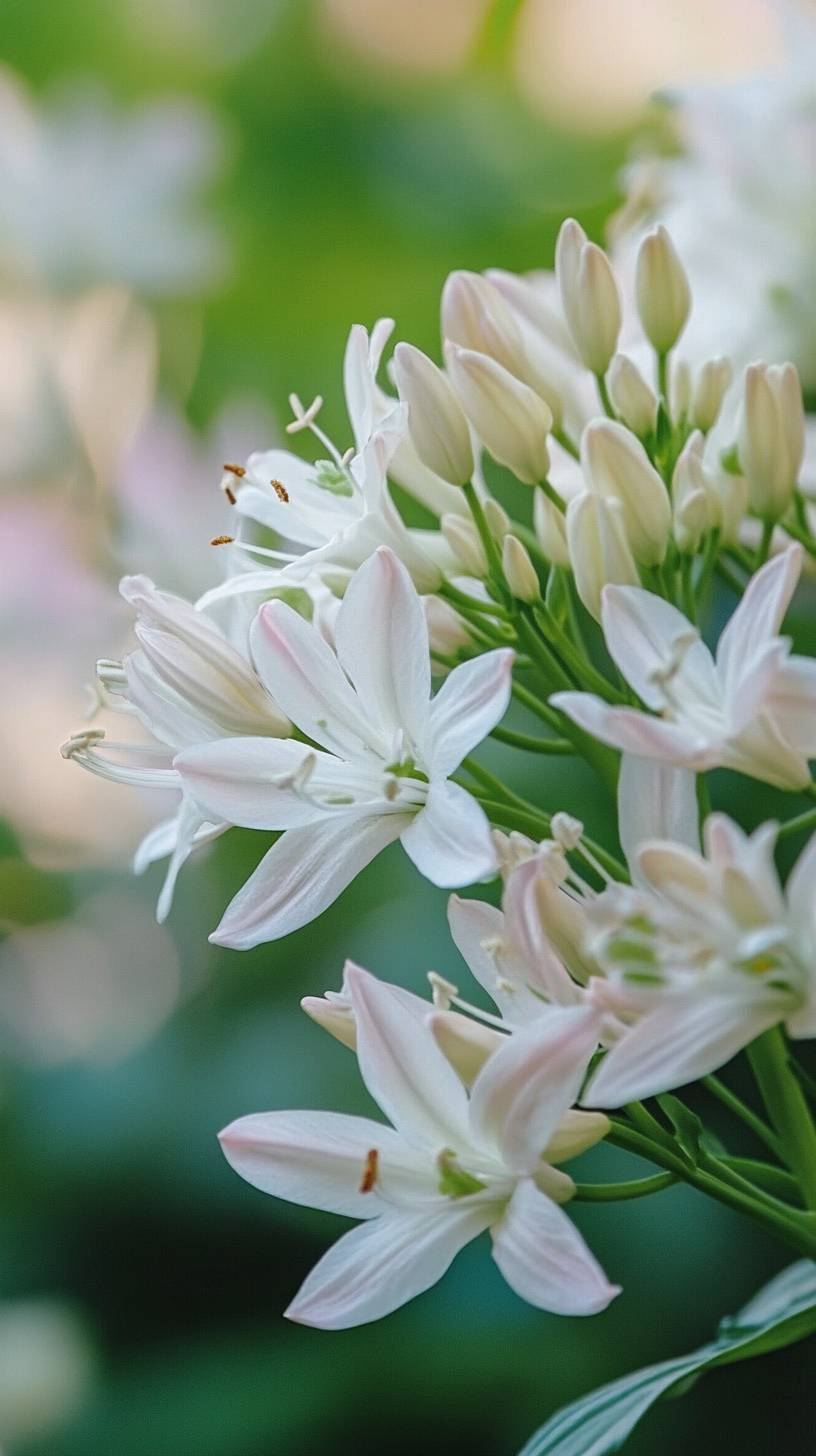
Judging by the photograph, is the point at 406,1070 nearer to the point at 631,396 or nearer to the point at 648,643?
the point at 648,643

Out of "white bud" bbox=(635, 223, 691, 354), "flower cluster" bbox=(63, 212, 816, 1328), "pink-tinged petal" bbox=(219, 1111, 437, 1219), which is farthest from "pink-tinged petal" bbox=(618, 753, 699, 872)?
"white bud" bbox=(635, 223, 691, 354)

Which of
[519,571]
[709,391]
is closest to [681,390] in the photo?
[709,391]

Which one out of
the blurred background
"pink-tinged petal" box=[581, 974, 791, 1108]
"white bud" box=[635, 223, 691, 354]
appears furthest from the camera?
the blurred background

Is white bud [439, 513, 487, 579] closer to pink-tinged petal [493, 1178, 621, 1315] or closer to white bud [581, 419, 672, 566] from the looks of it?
white bud [581, 419, 672, 566]

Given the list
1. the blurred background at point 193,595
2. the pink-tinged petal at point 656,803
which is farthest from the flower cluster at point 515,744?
the blurred background at point 193,595

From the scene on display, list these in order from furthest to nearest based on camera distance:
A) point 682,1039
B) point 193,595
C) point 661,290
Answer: point 193,595, point 661,290, point 682,1039

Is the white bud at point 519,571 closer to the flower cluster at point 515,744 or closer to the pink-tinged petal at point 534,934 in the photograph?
the flower cluster at point 515,744
